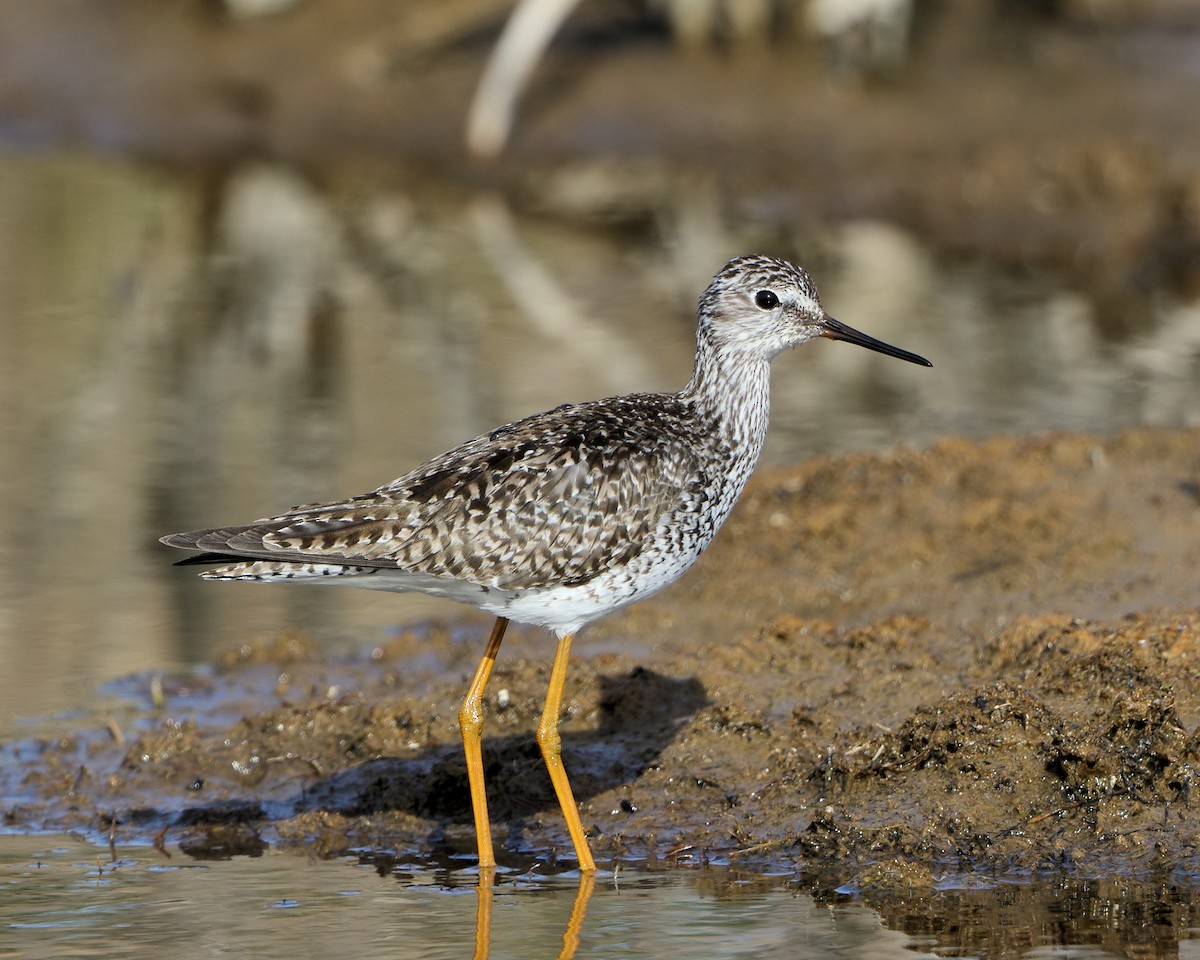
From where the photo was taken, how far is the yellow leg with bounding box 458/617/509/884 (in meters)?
8.67

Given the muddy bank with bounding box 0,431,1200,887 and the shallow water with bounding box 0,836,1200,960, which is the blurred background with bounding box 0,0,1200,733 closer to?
the muddy bank with bounding box 0,431,1200,887

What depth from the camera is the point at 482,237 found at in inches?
875

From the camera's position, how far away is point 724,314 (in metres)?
9.46

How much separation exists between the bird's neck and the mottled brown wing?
0.50m

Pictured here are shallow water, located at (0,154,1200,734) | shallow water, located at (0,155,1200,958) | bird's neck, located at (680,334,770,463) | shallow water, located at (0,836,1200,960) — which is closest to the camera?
shallow water, located at (0,836,1200,960)

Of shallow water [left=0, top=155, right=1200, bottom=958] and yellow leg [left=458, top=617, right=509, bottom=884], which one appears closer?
shallow water [left=0, top=155, right=1200, bottom=958]

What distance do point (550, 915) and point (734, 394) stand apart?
2683 millimetres

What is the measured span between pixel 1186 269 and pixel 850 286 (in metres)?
3.84

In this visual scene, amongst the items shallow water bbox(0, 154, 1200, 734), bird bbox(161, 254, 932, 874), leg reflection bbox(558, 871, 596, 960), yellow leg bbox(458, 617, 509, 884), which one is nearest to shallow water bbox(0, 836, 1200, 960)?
leg reflection bbox(558, 871, 596, 960)

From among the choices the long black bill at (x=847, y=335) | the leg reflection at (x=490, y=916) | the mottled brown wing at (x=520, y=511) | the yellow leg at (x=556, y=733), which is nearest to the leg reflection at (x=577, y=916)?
the leg reflection at (x=490, y=916)

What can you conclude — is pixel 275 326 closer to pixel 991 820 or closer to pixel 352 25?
pixel 352 25

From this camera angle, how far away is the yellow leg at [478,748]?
28.5 ft

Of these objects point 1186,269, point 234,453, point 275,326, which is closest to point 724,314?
point 234,453

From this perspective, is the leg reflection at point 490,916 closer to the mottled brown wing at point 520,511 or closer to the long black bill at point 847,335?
the mottled brown wing at point 520,511
